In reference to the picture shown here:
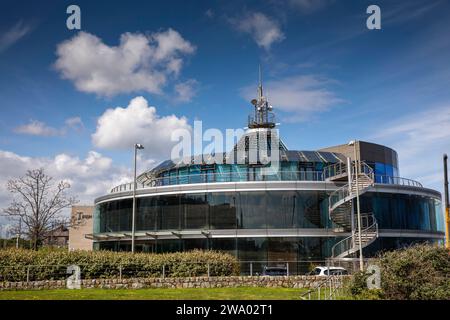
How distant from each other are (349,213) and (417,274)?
58.7 feet

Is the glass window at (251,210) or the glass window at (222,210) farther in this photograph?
Result: the glass window at (222,210)

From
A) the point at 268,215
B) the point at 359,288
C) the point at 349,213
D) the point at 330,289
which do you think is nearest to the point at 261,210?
the point at 268,215

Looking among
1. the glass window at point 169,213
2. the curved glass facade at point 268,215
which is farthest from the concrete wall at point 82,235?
the glass window at point 169,213

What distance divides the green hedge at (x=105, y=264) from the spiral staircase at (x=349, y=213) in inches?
378

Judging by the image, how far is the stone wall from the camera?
1013 inches

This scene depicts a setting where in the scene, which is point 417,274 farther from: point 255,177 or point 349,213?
point 255,177

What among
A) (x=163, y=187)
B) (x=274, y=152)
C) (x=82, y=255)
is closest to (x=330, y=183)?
(x=274, y=152)

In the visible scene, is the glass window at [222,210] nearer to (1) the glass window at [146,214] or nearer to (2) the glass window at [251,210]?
(2) the glass window at [251,210]

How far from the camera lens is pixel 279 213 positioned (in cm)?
3784

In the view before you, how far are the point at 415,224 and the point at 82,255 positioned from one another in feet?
86.3

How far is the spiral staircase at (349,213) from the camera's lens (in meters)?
34.6

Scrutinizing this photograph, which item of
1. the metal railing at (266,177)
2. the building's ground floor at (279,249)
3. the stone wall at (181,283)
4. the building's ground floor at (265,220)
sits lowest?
the stone wall at (181,283)

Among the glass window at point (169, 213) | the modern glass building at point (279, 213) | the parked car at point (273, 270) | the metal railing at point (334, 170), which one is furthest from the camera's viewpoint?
the glass window at point (169, 213)

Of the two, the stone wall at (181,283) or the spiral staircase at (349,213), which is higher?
the spiral staircase at (349,213)
